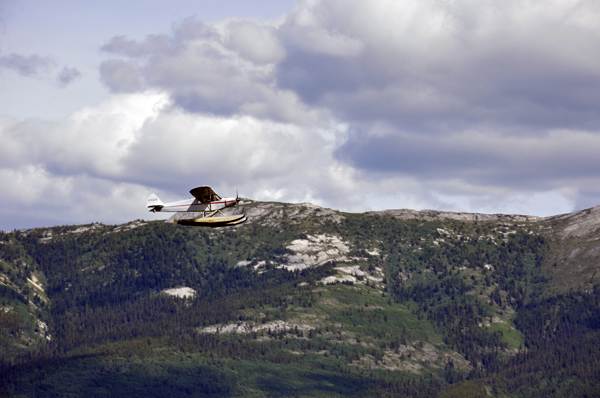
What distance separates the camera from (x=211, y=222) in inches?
7534

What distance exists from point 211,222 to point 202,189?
1200 cm

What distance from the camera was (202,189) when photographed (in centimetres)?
19925
